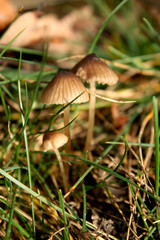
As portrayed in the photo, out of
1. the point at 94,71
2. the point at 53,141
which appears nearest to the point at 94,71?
the point at 94,71

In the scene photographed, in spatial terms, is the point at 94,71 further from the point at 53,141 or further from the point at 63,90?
the point at 53,141

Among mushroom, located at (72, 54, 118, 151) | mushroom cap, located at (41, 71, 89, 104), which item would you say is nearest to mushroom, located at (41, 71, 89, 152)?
mushroom cap, located at (41, 71, 89, 104)

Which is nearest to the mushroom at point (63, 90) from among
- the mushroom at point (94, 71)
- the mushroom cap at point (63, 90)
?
the mushroom cap at point (63, 90)

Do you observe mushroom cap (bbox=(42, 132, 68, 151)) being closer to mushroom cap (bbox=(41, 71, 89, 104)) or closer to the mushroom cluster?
the mushroom cluster

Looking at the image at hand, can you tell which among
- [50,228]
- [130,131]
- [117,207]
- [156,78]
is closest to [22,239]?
[50,228]

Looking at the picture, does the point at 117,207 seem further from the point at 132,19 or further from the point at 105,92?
the point at 132,19

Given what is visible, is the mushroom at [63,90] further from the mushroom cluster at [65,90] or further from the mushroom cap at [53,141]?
the mushroom cap at [53,141]
